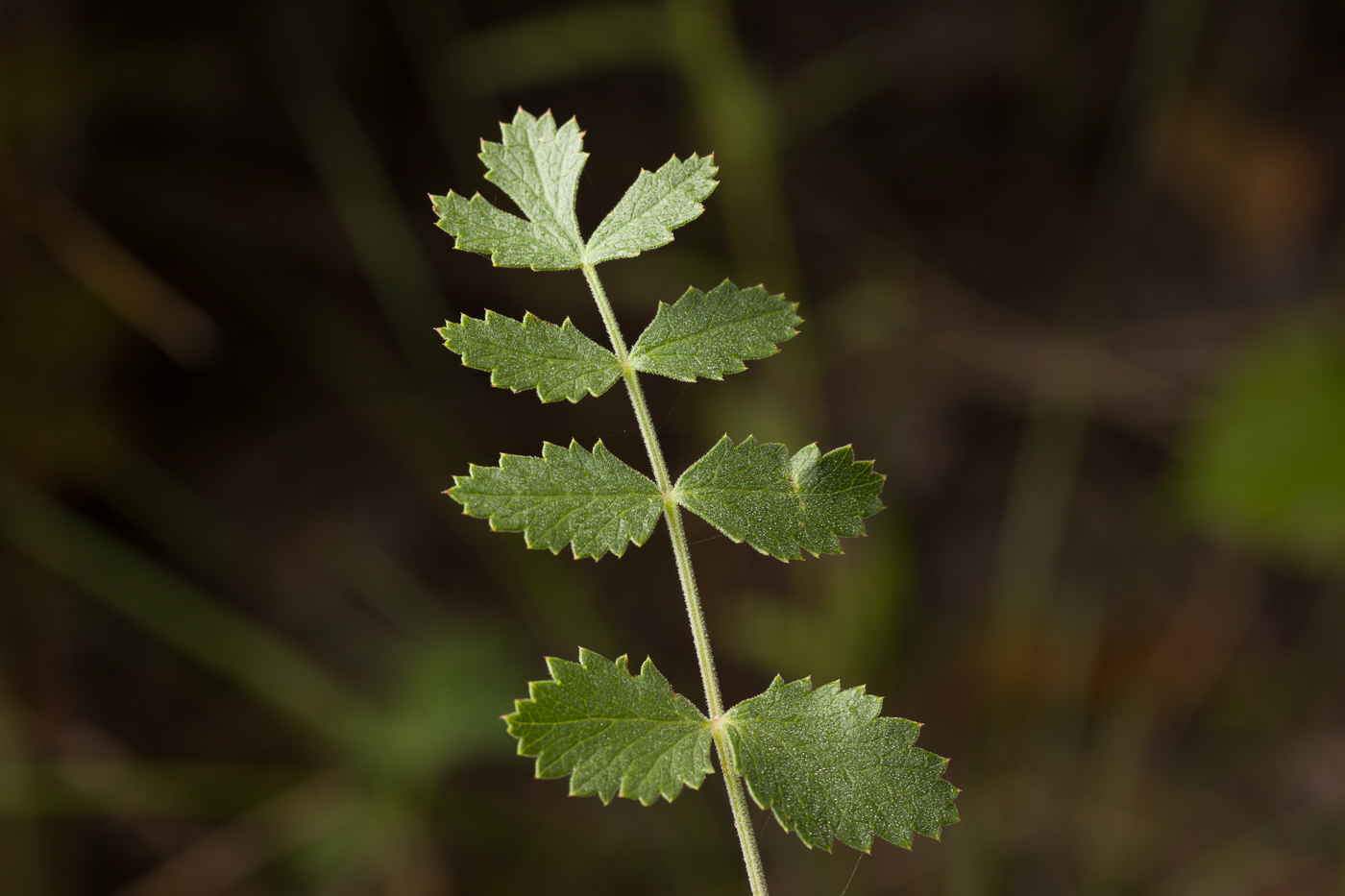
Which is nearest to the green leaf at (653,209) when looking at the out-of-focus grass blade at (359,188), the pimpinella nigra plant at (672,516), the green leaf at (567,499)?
the pimpinella nigra plant at (672,516)

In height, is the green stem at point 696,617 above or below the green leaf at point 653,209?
below

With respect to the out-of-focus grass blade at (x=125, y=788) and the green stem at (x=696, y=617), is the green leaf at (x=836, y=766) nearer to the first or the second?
the green stem at (x=696, y=617)

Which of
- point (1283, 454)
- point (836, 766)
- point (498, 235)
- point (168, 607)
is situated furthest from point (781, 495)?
point (1283, 454)

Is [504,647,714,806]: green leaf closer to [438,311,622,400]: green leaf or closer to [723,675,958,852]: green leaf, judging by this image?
[723,675,958,852]: green leaf

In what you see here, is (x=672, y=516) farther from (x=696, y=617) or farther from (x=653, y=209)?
(x=653, y=209)

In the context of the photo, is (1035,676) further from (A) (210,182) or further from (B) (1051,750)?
(A) (210,182)

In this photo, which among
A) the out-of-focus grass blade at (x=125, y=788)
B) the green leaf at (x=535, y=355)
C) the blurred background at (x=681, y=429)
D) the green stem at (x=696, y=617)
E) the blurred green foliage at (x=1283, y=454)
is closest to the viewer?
the green stem at (x=696, y=617)
